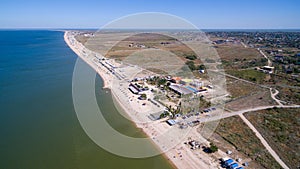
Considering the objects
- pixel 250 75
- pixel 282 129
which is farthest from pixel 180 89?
pixel 250 75

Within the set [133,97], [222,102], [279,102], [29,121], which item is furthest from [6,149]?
[279,102]

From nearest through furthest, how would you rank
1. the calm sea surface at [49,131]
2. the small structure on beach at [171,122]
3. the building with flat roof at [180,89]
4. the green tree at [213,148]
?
Answer: 1. the calm sea surface at [49,131]
2. the green tree at [213,148]
3. the small structure on beach at [171,122]
4. the building with flat roof at [180,89]

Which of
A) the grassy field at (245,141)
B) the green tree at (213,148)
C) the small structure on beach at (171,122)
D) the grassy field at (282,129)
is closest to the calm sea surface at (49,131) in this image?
the small structure on beach at (171,122)

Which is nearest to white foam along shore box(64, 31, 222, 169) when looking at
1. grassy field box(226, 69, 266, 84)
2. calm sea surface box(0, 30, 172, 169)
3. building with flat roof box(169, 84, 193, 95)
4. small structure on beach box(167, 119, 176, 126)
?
small structure on beach box(167, 119, 176, 126)

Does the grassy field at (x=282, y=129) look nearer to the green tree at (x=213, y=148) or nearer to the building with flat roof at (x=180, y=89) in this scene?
the green tree at (x=213, y=148)

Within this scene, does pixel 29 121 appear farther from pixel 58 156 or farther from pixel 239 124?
pixel 239 124

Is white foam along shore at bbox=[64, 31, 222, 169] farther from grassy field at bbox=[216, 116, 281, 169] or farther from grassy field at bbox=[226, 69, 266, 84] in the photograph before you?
grassy field at bbox=[226, 69, 266, 84]

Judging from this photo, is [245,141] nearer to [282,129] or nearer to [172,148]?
[282,129]
